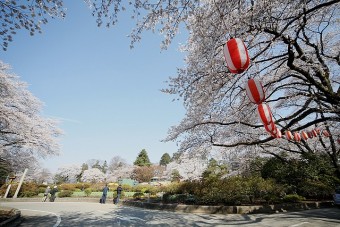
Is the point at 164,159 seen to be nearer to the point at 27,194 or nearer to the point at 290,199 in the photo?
the point at 27,194

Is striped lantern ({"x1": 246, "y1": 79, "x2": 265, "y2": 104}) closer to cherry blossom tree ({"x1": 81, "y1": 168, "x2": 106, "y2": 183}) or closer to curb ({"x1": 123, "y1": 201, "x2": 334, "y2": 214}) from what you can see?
curb ({"x1": 123, "y1": 201, "x2": 334, "y2": 214})

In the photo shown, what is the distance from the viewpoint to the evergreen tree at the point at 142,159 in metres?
78.5

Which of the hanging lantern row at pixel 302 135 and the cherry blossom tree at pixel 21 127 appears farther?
the cherry blossom tree at pixel 21 127

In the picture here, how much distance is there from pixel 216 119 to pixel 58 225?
28.3ft

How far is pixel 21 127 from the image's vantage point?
54.6ft

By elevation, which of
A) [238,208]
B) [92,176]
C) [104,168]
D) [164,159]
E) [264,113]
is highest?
[164,159]

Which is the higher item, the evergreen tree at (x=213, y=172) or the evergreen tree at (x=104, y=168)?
the evergreen tree at (x=104, y=168)

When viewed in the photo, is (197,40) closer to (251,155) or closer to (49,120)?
(251,155)

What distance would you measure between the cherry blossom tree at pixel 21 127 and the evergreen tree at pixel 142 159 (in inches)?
2315

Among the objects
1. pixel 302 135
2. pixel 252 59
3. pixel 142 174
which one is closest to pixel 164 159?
pixel 142 174

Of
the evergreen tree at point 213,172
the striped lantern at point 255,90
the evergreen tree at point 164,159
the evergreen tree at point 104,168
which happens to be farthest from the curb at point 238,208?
the evergreen tree at point 104,168

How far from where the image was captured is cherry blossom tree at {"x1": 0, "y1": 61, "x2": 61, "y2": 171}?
1625 centimetres

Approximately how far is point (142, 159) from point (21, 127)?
64.8 meters

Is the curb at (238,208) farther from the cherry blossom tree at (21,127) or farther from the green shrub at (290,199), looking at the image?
the cherry blossom tree at (21,127)
